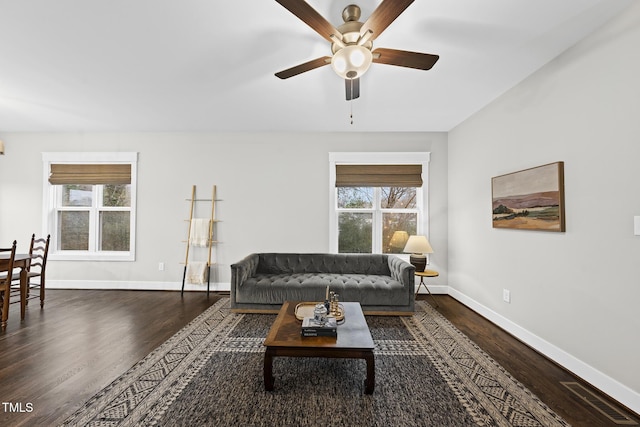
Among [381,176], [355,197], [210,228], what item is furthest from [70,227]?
[381,176]

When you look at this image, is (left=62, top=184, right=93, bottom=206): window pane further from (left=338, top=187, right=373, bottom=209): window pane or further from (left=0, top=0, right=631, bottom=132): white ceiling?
(left=338, top=187, right=373, bottom=209): window pane

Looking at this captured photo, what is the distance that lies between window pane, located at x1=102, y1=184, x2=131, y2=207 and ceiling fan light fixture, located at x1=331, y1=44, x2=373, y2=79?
4500 mm

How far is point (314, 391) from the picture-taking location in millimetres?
1996

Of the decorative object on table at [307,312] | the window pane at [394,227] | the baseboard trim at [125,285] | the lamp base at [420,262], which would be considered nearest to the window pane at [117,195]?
the baseboard trim at [125,285]

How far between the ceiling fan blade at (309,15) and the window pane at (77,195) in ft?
16.3

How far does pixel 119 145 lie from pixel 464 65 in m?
5.09

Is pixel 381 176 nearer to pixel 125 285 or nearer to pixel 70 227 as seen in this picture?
pixel 125 285

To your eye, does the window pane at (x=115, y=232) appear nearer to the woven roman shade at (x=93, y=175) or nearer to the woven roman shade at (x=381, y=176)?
the woven roman shade at (x=93, y=175)

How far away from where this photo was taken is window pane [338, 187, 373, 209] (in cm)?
473

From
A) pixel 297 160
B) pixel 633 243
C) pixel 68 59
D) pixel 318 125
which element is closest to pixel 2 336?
pixel 68 59

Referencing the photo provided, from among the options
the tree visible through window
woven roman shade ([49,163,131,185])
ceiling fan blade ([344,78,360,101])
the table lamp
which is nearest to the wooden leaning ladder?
woven roman shade ([49,163,131,185])

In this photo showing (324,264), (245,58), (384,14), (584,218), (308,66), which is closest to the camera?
(384,14)

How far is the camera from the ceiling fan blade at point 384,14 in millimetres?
1517

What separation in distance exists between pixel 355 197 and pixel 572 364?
3184mm
